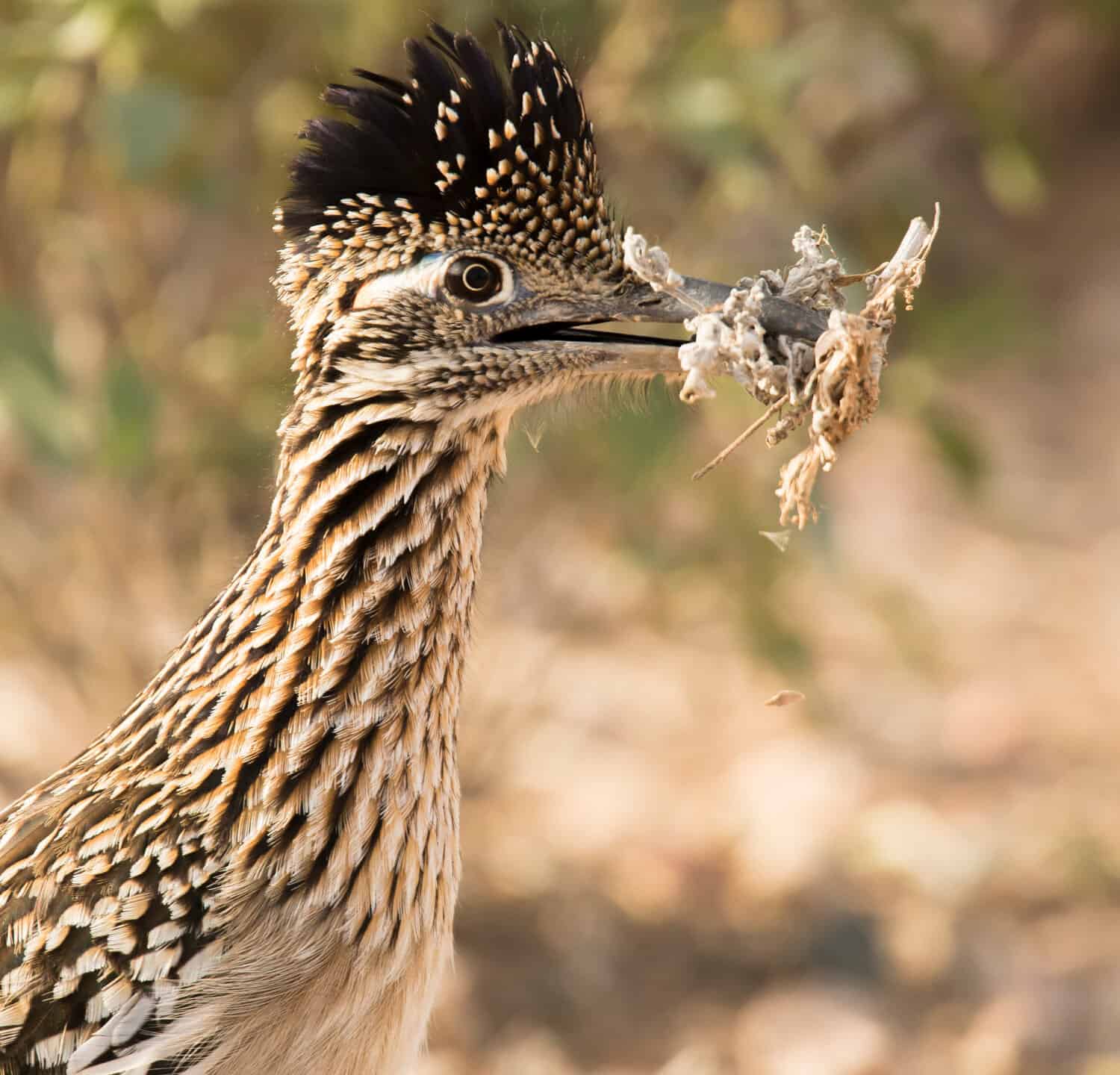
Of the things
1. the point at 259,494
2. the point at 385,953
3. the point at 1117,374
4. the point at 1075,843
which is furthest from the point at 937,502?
the point at 385,953

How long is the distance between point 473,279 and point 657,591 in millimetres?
3108

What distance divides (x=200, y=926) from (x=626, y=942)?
309cm

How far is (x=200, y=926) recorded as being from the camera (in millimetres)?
2795

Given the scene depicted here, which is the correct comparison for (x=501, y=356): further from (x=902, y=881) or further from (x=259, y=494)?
(x=902, y=881)

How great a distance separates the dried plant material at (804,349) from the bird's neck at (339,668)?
51cm

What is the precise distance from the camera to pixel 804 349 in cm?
257

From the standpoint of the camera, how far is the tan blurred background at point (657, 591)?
14.5 ft

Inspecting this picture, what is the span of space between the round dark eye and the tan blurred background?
79cm

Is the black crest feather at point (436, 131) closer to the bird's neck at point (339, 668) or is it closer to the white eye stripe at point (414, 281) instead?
the white eye stripe at point (414, 281)

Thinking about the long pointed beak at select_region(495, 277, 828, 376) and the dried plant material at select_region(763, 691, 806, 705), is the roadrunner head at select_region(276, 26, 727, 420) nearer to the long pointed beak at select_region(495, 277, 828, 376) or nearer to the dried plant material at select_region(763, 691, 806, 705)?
the long pointed beak at select_region(495, 277, 828, 376)

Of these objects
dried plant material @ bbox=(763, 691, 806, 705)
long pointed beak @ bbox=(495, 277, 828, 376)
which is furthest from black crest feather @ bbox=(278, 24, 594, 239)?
dried plant material @ bbox=(763, 691, 806, 705)

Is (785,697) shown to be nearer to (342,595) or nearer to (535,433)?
(535,433)

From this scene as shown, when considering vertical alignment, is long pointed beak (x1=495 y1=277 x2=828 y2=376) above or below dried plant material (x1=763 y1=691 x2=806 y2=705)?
above

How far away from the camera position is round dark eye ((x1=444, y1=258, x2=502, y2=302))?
279 cm
